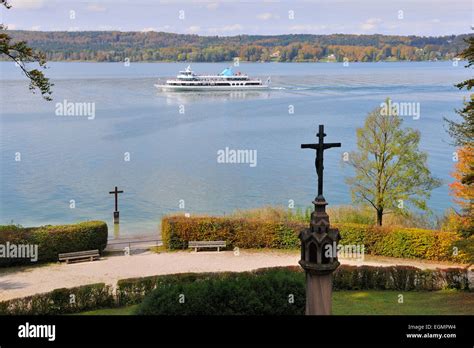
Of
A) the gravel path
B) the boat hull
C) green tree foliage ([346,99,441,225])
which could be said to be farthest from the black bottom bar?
the boat hull

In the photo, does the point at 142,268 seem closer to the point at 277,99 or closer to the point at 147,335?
the point at 147,335

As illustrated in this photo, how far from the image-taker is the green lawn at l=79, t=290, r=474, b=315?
42.3 ft

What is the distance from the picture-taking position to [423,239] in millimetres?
19078

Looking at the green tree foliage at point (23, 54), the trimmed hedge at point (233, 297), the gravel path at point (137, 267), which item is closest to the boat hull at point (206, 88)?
the gravel path at point (137, 267)

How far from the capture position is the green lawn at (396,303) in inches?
507

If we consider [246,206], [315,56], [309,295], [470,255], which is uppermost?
[315,56]

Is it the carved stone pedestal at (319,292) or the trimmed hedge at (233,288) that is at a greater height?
the carved stone pedestal at (319,292)

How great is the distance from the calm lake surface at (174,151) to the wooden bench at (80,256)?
27.6 feet

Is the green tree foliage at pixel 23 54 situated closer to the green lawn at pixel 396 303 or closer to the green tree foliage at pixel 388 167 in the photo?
the green lawn at pixel 396 303

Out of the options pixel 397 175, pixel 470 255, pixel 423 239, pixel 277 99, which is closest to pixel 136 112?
pixel 277 99

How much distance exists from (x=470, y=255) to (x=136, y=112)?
183 feet

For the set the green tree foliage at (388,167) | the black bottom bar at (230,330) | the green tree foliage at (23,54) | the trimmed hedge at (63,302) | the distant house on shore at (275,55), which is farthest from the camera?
the distant house on shore at (275,55)

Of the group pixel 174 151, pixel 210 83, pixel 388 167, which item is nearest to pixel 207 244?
pixel 388 167

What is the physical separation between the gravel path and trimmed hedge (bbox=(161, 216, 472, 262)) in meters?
0.50
